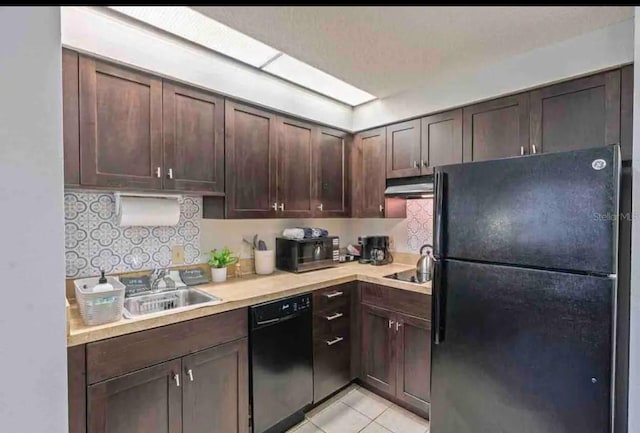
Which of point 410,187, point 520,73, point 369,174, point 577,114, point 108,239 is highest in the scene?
point 520,73

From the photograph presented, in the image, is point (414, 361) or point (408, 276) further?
point (408, 276)

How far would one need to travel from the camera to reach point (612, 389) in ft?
4.04

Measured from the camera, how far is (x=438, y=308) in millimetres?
1703

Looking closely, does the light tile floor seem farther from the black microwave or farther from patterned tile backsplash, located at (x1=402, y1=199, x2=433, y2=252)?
patterned tile backsplash, located at (x1=402, y1=199, x2=433, y2=252)

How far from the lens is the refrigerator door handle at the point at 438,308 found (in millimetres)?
1695

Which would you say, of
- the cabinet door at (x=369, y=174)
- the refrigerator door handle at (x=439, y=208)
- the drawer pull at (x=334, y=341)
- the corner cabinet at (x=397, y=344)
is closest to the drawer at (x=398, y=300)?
the corner cabinet at (x=397, y=344)

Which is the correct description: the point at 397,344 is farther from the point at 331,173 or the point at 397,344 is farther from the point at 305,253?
the point at 331,173

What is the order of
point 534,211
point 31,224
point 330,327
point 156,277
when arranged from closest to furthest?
point 31,224 → point 534,211 → point 156,277 → point 330,327

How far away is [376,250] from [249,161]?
1388mm

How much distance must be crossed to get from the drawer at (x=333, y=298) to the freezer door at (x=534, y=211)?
34.2 inches

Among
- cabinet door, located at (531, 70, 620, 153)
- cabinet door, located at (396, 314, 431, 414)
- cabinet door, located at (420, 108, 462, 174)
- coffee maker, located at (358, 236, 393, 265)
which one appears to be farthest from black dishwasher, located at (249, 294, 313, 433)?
cabinet door, located at (531, 70, 620, 153)

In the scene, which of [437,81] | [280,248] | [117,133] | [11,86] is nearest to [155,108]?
[117,133]

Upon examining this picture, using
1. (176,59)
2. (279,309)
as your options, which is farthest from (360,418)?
(176,59)

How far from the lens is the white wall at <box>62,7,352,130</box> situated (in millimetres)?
1515
